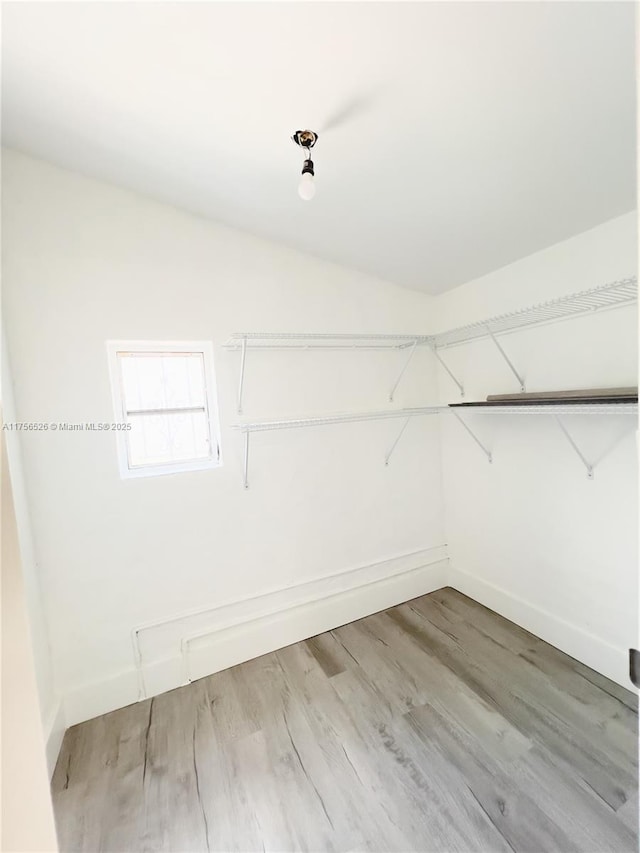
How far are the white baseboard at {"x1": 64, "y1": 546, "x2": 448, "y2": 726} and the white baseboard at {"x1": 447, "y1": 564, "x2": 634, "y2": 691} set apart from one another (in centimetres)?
28

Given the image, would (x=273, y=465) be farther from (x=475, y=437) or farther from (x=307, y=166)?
(x=307, y=166)

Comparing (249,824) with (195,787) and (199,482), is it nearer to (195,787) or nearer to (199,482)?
(195,787)

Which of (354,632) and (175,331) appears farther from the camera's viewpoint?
(354,632)

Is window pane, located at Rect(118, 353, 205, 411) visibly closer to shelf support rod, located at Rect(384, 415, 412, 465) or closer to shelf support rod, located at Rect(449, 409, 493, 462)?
shelf support rod, located at Rect(384, 415, 412, 465)

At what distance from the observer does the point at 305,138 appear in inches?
49.7

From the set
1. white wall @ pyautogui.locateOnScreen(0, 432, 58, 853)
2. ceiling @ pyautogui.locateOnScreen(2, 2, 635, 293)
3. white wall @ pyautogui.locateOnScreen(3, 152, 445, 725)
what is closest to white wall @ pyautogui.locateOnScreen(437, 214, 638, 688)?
ceiling @ pyautogui.locateOnScreen(2, 2, 635, 293)

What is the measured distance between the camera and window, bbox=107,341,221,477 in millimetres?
1764

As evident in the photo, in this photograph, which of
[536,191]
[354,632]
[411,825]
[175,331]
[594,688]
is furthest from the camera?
[354,632]

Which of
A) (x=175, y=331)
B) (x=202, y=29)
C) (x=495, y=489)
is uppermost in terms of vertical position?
(x=202, y=29)

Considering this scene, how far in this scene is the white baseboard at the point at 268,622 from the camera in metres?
1.75

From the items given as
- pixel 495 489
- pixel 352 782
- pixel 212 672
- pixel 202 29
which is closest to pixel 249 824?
pixel 352 782

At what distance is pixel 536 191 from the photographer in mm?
1454

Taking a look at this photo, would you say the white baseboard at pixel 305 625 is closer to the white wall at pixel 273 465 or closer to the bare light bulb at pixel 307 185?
the white wall at pixel 273 465

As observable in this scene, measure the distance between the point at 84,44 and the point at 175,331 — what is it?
1.00 metres
